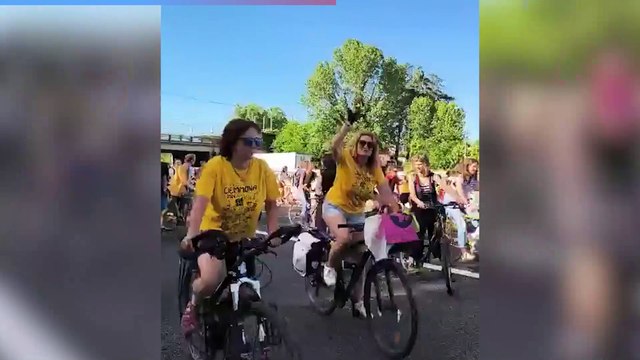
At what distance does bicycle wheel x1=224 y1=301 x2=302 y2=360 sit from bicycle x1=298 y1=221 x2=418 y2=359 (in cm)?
18

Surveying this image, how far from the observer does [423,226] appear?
1.90 m

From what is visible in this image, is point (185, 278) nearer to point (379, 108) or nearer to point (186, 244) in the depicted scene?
point (186, 244)

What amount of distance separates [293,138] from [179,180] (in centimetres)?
39

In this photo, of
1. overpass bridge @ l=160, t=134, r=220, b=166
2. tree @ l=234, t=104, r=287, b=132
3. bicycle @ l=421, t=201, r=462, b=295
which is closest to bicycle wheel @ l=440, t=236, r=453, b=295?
bicycle @ l=421, t=201, r=462, b=295

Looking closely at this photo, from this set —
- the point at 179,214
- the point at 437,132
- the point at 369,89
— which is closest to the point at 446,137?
the point at 437,132

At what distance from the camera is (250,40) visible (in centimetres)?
179

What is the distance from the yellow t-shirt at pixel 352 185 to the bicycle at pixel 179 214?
18.6 inches

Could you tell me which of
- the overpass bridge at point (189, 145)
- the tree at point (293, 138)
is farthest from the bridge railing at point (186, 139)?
the tree at point (293, 138)
